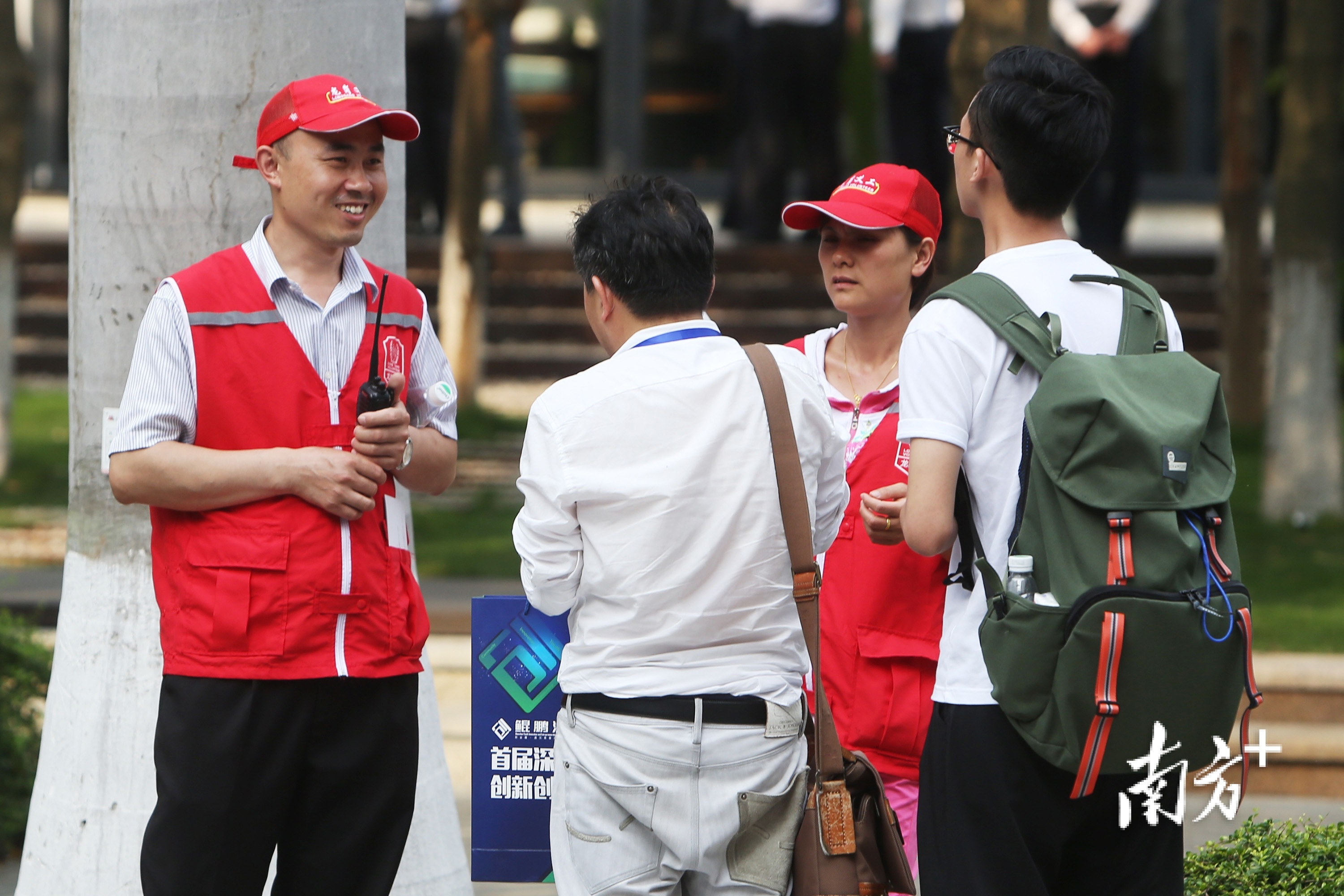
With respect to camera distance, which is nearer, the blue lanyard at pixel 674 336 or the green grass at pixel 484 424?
the blue lanyard at pixel 674 336

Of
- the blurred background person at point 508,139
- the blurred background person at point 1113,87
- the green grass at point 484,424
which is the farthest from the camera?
the blurred background person at point 508,139

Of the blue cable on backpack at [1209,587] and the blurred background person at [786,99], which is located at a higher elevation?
the blurred background person at [786,99]

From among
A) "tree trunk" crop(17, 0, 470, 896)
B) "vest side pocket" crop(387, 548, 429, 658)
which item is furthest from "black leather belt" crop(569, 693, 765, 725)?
"tree trunk" crop(17, 0, 470, 896)

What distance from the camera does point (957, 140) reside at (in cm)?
286

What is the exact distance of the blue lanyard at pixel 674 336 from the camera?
288cm

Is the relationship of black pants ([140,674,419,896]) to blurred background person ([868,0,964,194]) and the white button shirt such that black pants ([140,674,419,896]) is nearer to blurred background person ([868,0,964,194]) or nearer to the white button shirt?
the white button shirt

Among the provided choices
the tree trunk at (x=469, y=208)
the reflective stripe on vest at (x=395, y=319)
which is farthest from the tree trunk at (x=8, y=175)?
the reflective stripe on vest at (x=395, y=319)

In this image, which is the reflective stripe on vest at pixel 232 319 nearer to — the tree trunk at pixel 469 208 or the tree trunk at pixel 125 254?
the tree trunk at pixel 125 254

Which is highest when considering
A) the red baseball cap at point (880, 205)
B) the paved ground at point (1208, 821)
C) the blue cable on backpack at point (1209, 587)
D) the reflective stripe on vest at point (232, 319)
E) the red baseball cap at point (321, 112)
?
the red baseball cap at point (321, 112)

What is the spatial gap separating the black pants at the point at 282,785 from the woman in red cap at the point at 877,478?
0.93 m

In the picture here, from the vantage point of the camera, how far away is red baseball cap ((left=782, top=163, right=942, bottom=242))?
3564 mm

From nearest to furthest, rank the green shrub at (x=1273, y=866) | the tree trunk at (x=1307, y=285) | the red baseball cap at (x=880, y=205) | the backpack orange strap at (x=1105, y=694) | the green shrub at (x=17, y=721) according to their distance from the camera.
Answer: the backpack orange strap at (x=1105, y=694), the red baseball cap at (x=880, y=205), the green shrub at (x=1273, y=866), the green shrub at (x=17, y=721), the tree trunk at (x=1307, y=285)

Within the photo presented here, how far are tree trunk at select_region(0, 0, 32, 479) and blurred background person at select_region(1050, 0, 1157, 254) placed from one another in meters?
7.05

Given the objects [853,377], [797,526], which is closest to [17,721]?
[853,377]
